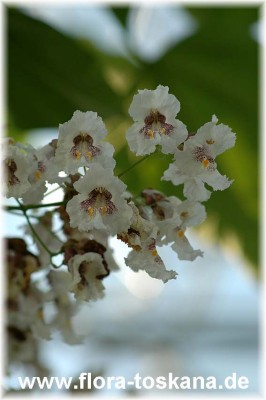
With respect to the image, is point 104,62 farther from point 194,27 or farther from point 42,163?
point 42,163

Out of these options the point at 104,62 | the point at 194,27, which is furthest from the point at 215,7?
the point at 104,62

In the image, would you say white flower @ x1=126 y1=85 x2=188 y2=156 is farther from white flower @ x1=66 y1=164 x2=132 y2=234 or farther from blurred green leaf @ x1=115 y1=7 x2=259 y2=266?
blurred green leaf @ x1=115 y1=7 x2=259 y2=266

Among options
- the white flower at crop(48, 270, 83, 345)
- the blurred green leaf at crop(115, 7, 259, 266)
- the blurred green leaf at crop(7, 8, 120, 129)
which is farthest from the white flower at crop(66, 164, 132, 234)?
the blurred green leaf at crop(115, 7, 259, 266)

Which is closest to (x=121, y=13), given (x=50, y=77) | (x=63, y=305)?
(x=50, y=77)

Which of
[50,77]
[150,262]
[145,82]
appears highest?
[145,82]

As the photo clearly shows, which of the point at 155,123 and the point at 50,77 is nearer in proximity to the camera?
the point at 155,123

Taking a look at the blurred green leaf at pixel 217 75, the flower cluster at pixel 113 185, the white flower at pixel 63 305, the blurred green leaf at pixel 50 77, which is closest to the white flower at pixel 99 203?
the flower cluster at pixel 113 185

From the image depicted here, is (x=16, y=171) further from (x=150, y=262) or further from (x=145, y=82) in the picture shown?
(x=145, y=82)

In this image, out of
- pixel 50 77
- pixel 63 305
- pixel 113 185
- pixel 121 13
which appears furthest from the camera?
pixel 121 13
